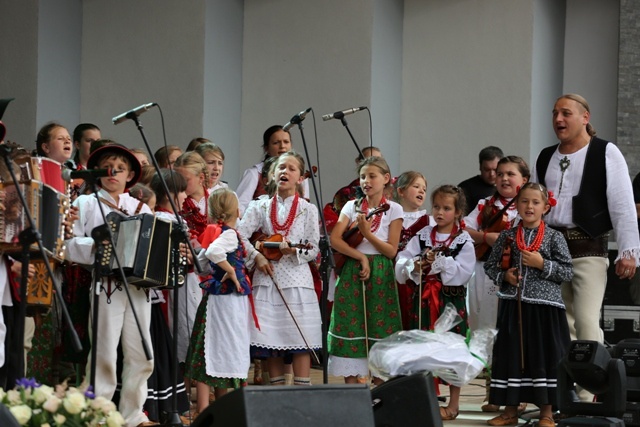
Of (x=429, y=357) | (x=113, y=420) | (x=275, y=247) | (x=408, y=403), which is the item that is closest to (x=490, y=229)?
(x=275, y=247)

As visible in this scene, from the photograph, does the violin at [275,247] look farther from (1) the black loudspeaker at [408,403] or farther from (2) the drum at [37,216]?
(1) the black loudspeaker at [408,403]

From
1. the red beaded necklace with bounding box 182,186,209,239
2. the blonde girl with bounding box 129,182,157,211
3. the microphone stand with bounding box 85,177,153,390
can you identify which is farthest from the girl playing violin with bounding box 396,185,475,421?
the microphone stand with bounding box 85,177,153,390

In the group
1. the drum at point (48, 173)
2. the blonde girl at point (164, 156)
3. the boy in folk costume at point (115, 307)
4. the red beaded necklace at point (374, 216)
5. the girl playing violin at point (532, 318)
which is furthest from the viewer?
the blonde girl at point (164, 156)

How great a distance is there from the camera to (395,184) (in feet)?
25.0

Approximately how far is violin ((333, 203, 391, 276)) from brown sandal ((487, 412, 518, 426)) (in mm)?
1308

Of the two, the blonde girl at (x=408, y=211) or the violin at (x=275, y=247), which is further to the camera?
the blonde girl at (x=408, y=211)

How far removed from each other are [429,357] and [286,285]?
223 centimetres

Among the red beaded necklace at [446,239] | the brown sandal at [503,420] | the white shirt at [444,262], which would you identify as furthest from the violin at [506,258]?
the brown sandal at [503,420]

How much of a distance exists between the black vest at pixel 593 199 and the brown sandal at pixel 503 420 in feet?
3.60

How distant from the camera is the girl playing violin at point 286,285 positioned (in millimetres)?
6441

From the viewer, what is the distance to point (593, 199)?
628 centimetres

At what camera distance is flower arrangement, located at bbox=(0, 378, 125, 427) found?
3.19 m

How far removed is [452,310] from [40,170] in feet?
6.12

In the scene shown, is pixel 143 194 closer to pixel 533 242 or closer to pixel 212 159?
pixel 212 159
